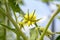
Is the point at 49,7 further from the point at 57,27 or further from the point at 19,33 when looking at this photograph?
the point at 19,33

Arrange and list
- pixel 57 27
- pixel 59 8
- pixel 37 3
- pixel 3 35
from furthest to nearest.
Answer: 1. pixel 37 3
2. pixel 57 27
3. pixel 3 35
4. pixel 59 8

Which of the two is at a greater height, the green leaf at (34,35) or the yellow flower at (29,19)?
the yellow flower at (29,19)

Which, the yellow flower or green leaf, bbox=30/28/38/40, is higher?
the yellow flower

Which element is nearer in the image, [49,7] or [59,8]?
[59,8]

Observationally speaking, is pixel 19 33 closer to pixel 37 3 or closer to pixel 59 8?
pixel 59 8

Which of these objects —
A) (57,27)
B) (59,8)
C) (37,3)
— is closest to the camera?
(59,8)

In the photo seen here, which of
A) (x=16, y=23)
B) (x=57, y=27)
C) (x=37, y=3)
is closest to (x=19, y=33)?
(x=16, y=23)

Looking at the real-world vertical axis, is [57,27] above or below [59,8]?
below

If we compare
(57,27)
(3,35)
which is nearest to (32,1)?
(57,27)

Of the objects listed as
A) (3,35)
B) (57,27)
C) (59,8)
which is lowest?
(57,27)
